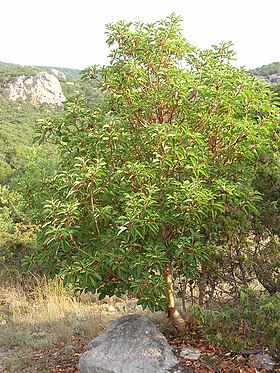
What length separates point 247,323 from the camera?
3.59 meters

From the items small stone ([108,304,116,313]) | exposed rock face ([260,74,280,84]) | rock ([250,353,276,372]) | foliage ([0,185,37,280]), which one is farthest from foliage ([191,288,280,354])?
exposed rock face ([260,74,280,84])

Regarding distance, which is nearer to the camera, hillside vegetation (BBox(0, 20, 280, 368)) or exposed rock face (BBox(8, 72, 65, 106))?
hillside vegetation (BBox(0, 20, 280, 368))

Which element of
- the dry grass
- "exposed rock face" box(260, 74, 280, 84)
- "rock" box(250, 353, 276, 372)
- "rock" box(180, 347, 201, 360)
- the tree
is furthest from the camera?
"exposed rock face" box(260, 74, 280, 84)

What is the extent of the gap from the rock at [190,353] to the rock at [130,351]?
0.42ft

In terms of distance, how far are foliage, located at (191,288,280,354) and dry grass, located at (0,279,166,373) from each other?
2.34 m

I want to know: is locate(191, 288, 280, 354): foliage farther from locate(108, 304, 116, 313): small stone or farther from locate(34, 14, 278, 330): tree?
locate(108, 304, 116, 313): small stone

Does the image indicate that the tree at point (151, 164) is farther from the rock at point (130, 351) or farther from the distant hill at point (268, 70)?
the distant hill at point (268, 70)

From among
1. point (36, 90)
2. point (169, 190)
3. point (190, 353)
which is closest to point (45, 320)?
point (190, 353)

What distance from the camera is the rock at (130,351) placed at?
3982mm

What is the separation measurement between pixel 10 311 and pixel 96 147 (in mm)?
4975

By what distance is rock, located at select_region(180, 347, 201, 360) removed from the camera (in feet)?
13.7

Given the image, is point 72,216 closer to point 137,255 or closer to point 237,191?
point 137,255

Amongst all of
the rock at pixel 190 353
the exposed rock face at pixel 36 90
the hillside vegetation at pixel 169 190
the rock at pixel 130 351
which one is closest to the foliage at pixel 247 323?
the hillside vegetation at pixel 169 190

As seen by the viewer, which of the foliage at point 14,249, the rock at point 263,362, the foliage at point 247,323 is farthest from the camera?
the foliage at point 14,249
